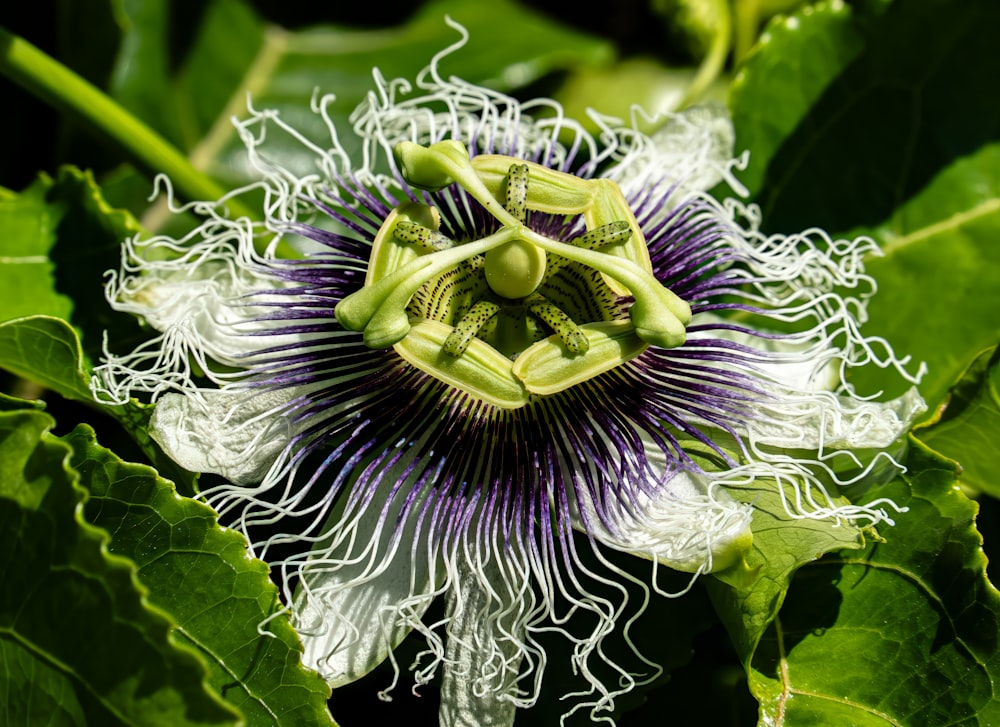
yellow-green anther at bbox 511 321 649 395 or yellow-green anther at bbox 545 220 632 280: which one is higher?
yellow-green anther at bbox 545 220 632 280

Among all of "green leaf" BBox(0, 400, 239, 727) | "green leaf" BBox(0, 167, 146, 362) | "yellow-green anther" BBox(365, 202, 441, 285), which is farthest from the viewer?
"green leaf" BBox(0, 167, 146, 362)

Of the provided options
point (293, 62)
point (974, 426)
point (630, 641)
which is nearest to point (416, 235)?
point (630, 641)

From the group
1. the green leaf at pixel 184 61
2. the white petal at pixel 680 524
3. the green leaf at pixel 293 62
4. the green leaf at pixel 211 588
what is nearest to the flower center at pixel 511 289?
the white petal at pixel 680 524

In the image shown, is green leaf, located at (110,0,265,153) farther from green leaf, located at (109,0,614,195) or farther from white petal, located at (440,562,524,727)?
white petal, located at (440,562,524,727)

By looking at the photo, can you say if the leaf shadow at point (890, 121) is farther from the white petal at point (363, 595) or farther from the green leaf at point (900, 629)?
the white petal at point (363, 595)

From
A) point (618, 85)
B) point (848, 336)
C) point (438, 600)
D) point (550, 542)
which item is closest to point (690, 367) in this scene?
point (848, 336)

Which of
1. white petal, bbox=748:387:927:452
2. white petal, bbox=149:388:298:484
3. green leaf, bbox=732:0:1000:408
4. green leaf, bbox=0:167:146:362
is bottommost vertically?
green leaf, bbox=0:167:146:362

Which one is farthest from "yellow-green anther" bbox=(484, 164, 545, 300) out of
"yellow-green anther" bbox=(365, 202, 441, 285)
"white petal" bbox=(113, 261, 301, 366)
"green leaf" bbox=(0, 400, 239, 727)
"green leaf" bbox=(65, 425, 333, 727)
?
"green leaf" bbox=(0, 400, 239, 727)

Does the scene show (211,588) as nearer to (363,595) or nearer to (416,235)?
(363,595)
